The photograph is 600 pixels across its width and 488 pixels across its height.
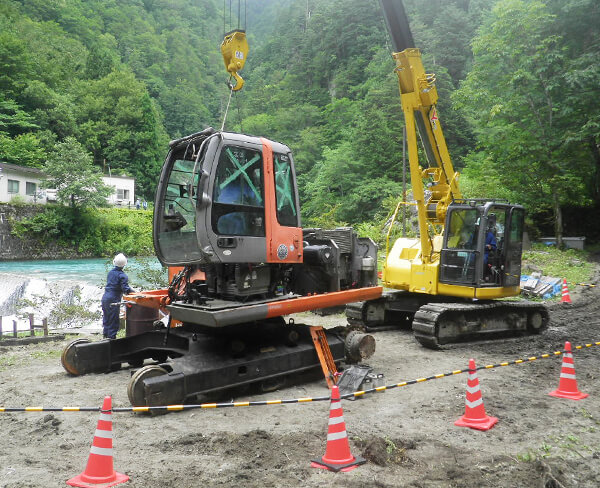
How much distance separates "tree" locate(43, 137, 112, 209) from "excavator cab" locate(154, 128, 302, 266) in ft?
119

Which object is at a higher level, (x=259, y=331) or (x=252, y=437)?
(x=259, y=331)

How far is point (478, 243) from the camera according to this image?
9.67m

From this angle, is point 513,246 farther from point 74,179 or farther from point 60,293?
point 74,179

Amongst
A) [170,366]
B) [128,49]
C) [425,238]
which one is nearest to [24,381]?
[170,366]

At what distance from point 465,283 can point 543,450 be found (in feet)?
16.8

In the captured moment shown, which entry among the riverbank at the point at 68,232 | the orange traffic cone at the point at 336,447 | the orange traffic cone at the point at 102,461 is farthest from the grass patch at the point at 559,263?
the riverbank at the point at 68,232

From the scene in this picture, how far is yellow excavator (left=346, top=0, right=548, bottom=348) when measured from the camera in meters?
9.70

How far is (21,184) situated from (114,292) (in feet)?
121

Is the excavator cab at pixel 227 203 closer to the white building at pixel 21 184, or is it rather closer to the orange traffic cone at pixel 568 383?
the orange traffic cone at pixel 568 383

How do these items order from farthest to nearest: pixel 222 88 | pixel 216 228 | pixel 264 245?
1. pixel 222 88
2. pixel 264 245
3. pixel 216 228

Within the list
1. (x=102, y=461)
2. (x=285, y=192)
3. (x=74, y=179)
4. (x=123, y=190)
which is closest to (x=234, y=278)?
(x=285, y=192)

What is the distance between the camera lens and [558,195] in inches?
890

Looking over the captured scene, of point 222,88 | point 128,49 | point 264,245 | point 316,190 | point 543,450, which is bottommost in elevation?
point 543,450

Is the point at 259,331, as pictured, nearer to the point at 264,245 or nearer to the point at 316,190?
the point at 264,245
